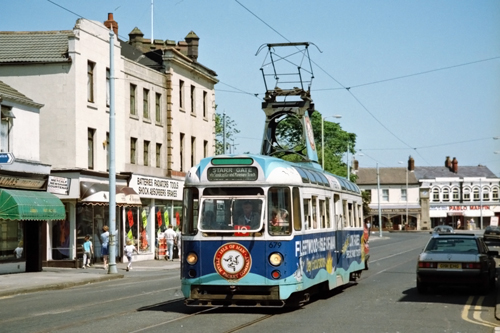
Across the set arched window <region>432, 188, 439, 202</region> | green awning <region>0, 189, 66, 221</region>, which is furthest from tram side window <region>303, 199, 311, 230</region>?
arched window <region>432, 188, 439, 202</region>

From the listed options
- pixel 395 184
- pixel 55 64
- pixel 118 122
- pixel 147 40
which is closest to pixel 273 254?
pixel 55 64

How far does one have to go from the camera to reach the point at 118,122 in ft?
133

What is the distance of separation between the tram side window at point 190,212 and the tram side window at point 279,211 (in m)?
1.38

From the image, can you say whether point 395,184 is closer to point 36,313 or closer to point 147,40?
point 147,40

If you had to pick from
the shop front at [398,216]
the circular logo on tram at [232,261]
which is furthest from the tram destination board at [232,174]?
the shop front at [398,216]

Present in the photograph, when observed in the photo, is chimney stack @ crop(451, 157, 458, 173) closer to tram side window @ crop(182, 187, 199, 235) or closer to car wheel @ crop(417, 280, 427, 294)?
car wheel @ crop(417, 280, 427, 294)

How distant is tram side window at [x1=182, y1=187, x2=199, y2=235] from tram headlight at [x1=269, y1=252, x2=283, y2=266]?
1484 millimetres

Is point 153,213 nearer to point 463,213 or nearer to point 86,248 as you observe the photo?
point 86,248

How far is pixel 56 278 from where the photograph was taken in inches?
1127

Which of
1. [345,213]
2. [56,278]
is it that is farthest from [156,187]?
[345,213]

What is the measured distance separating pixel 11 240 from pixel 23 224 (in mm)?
1106

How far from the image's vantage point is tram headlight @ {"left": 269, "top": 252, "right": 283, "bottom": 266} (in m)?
15.4

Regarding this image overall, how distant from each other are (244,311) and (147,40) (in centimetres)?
3914

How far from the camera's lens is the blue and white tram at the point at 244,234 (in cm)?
1542
